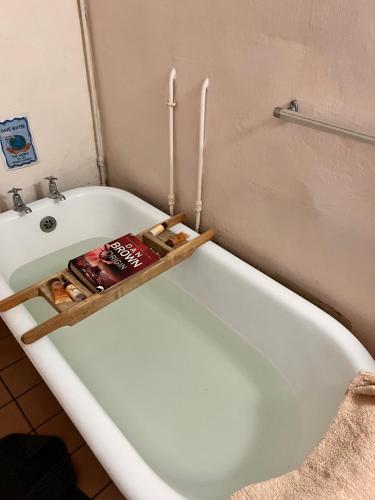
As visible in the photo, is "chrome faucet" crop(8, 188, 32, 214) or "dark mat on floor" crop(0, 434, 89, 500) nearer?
"dark mat on floor" crop(0, 434, 89, 500)

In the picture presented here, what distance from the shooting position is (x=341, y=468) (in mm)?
756

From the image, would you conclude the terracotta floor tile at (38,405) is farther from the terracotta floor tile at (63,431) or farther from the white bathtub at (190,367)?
the white bathtub at (190,367)

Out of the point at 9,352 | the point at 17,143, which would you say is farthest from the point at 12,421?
the point at 17,143

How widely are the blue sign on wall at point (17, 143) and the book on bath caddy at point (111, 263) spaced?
64 cm

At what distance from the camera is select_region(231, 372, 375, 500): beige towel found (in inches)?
28.4

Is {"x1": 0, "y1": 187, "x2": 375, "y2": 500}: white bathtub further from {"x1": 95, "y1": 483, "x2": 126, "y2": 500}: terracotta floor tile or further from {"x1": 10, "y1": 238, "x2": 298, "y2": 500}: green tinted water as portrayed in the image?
{"x1": 95, "y1": 483, "x2": 126, "y2": 500}: terracotta floor tile

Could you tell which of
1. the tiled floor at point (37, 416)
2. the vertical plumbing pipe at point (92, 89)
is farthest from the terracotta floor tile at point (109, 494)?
the vertical plumbing pipe at point (92, 89)

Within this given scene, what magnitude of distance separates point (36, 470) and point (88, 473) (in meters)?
0.17

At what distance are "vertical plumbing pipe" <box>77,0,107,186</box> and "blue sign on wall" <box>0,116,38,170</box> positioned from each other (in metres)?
0.32

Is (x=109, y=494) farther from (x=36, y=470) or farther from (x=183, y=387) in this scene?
(x=183, y=387)

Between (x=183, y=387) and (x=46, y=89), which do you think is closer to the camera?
(x=183, y=387)

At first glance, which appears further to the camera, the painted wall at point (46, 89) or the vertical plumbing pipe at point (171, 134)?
the painted wall at point (46, 89)

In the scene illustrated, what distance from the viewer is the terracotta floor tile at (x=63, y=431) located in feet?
4.42

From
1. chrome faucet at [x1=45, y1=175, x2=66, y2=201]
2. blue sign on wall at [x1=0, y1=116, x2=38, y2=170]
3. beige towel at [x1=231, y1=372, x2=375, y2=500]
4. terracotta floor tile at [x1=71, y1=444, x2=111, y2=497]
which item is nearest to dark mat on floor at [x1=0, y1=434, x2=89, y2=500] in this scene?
terracotta floor tile at [x1=71, y1=444, x2=111, y2=497]
